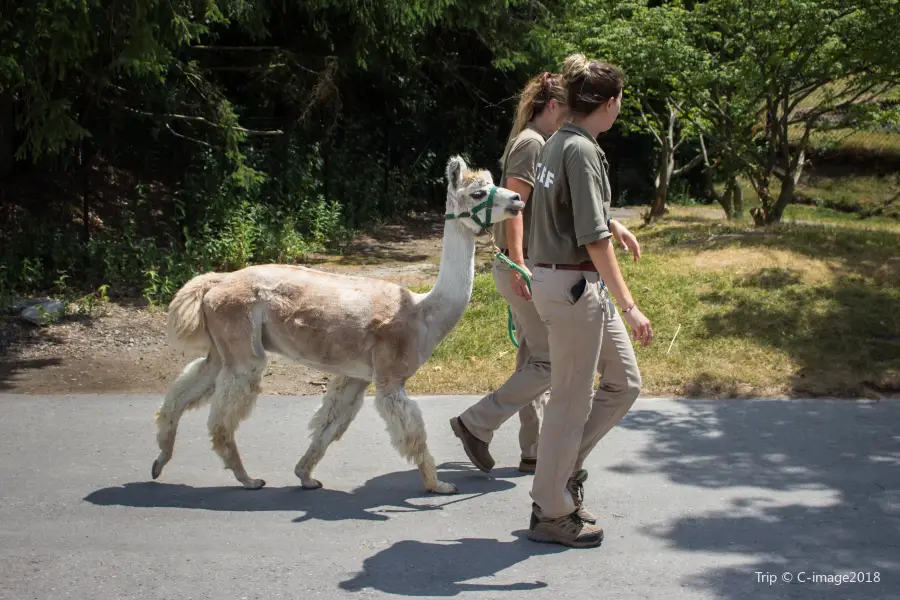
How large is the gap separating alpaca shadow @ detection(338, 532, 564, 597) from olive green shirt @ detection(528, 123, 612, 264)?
4.71ft

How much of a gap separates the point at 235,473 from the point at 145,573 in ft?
4.42

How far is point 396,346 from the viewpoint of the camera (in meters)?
6.09

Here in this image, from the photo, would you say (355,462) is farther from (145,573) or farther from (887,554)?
(887,554)

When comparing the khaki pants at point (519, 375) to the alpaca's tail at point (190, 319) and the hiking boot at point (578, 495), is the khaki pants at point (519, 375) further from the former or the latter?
the alpaca's tail at point (190, 319)

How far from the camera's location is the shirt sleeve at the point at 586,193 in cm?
471

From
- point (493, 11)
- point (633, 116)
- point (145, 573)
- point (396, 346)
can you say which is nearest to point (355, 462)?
point (396, 346)

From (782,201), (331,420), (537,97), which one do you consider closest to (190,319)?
(331,420)

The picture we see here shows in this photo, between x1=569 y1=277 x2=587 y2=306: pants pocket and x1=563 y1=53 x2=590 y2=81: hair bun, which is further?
x1=563 y1=53 x2=590 y2=81: hair bun

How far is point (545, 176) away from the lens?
195 inches

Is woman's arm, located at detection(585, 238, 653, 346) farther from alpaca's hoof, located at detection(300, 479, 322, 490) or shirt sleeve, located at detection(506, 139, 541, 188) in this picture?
alpaca's hoof, located at detection(300, 479, 322, 490)

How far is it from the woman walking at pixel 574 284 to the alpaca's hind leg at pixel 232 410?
1891 mm

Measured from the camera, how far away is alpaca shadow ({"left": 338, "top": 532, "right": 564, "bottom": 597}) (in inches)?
183

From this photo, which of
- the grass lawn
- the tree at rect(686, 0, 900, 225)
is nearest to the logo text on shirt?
the grass lawn

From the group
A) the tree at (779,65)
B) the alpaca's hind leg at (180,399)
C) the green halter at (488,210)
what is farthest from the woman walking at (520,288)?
the tree at (779,65)
